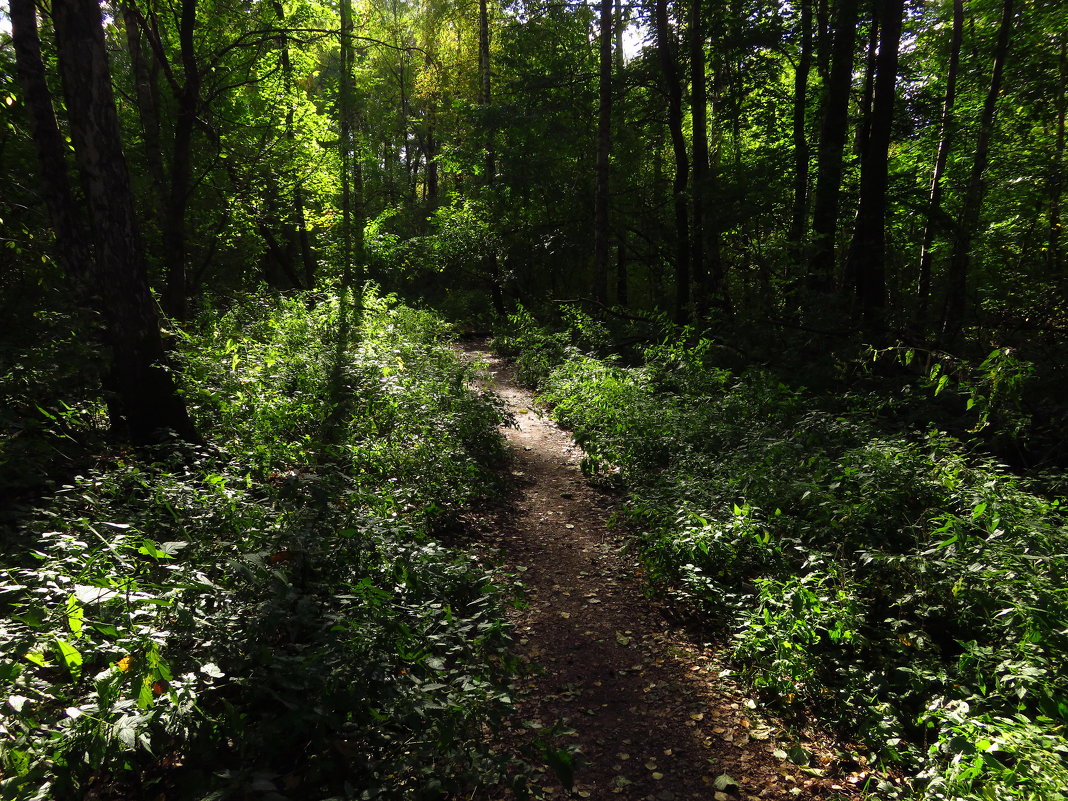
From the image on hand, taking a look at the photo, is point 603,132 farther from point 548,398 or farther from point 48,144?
point 48,144

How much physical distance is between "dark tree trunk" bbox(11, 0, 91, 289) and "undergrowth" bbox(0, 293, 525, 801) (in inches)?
111

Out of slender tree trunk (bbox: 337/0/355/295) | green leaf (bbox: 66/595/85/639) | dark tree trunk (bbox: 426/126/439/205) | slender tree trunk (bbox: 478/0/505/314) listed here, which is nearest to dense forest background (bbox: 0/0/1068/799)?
green leaf (bbox: 66/595/85/639)

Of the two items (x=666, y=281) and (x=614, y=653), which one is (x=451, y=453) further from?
(x=666, y=281)

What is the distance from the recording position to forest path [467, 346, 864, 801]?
3107 millimetres

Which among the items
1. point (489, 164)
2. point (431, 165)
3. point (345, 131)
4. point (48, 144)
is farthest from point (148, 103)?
point (431, 165)

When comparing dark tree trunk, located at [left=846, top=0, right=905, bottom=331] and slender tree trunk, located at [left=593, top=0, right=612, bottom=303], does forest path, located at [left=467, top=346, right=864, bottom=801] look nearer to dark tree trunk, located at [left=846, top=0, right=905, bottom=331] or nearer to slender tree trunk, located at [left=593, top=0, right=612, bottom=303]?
dark tree trunk, located at [left=846, top=0, right=905, bottom=331]

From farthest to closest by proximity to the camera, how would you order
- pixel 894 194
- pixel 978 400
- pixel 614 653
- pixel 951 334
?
pixel 894 194, pixel 951 334, pixel 978 400, pixel 614 653

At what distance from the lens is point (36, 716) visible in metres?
2.17

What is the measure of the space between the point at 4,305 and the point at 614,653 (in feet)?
22.9

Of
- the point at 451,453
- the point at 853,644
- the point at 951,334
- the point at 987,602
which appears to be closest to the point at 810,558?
the point at 853,644

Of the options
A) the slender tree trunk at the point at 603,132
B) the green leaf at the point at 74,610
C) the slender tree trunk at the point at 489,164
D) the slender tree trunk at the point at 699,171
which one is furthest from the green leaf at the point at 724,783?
the slender tree trunk at the point at 489,164

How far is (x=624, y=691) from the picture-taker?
12.6 feet

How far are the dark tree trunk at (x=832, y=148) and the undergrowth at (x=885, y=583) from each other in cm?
509

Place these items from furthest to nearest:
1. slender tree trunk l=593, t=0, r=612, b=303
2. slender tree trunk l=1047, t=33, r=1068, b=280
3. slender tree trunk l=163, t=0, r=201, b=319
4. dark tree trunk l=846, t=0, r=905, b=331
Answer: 1. slender tree trunk l=593, t=0, r=612, b=303
2. slender tree trunk l=1047, t=33, r=1068, b=280
3. slender tree trunk l=163, t=0, r=201, b=319
4. dark tree trunk l=846, t=0, r=905, b=331
